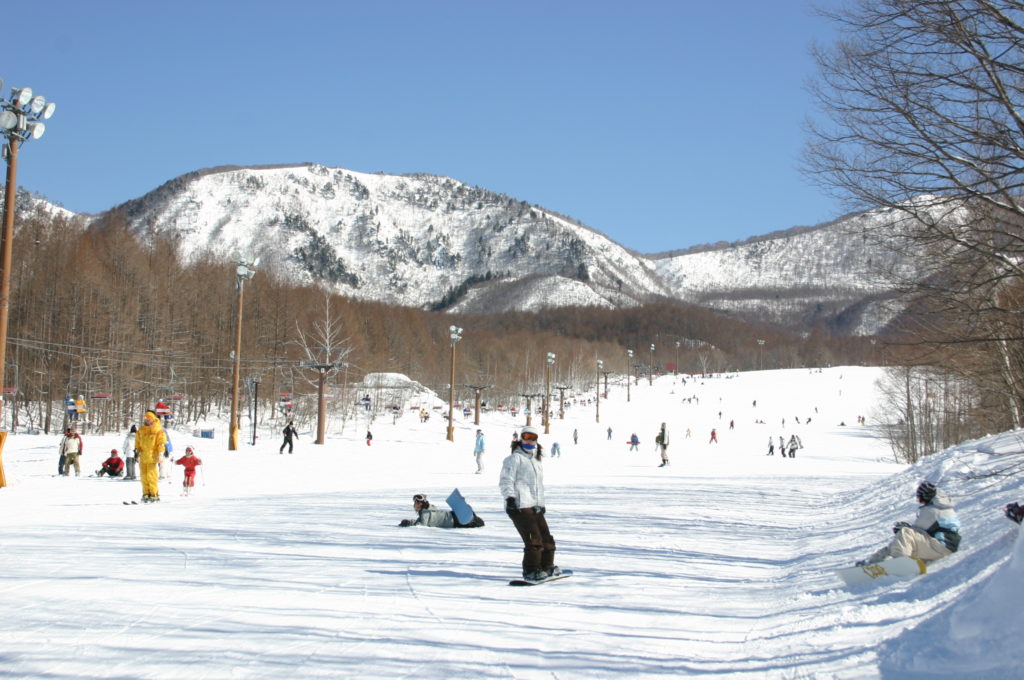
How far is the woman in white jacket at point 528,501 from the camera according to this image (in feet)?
26.0

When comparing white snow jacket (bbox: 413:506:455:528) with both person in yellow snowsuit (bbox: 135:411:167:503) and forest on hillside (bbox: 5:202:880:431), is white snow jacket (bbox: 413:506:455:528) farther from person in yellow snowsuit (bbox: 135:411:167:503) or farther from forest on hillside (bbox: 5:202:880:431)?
forest on hillside (bbox: 5:202:880:431)

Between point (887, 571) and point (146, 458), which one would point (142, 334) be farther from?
point (887, 571)

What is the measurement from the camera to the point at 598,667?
5.37 metres

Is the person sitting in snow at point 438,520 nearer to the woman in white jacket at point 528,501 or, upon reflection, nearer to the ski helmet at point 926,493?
the woman in white jacket at point 528,501

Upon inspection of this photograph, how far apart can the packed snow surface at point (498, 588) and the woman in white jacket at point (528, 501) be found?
29cm

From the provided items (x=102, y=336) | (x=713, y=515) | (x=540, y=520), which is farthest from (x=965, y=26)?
(x=102, y=336)

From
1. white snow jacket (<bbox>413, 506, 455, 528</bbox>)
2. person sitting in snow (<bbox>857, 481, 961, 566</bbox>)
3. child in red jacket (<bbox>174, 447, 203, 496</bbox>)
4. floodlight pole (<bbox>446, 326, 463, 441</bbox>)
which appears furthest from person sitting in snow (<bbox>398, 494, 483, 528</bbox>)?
floodlight pole (<bbox>446, 326, 463, 441</bbox>)

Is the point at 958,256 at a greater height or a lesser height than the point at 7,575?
greater

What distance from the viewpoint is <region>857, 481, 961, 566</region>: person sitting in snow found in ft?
23.0

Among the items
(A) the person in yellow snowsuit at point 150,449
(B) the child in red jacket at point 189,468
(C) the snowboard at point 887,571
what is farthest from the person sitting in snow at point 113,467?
(C) the snowboard at point 887,571

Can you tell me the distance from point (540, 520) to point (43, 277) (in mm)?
49485

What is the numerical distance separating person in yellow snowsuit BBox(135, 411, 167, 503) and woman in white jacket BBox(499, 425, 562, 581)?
9.02m

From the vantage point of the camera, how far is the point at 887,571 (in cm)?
686

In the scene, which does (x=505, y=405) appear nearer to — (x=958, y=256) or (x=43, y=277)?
(x=43, y=277)
